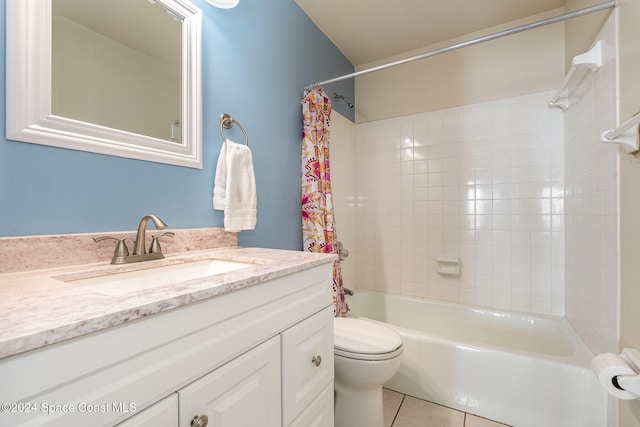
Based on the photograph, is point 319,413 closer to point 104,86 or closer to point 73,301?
point 73,301

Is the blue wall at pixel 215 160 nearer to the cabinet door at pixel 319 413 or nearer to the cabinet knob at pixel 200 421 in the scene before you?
the cabinet knob at pixel 200 421

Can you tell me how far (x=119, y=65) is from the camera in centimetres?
99

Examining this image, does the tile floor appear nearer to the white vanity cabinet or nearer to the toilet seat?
the toilet seat

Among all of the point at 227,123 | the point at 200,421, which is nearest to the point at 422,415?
the point at 200,421

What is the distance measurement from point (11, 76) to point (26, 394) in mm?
834

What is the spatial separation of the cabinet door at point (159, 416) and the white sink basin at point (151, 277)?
40cm

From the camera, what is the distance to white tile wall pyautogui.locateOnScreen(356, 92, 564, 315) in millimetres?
1944

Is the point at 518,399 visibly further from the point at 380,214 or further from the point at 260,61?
the point at 260,61

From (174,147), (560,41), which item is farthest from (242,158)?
(560,41)

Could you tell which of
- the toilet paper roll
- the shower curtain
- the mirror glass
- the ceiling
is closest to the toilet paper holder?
the toilet paper roll

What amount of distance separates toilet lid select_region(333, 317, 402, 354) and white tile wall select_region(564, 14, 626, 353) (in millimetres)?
928

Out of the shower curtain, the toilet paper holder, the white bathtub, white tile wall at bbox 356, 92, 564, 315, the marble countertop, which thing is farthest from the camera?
white tile wall at bbox 356, 92, 564, 315

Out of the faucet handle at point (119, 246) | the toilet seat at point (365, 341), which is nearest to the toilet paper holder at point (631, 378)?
the toilet seat at point (365, 341)

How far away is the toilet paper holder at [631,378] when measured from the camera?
876 millimetres
